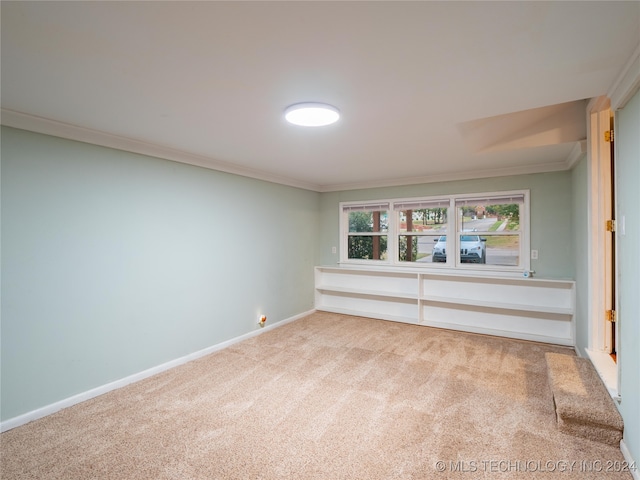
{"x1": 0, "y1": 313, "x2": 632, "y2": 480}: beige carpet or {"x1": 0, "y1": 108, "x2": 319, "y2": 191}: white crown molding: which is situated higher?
{"x1": 0, "y1": 108, "x2": 319, "y2": 191}: white crown molding

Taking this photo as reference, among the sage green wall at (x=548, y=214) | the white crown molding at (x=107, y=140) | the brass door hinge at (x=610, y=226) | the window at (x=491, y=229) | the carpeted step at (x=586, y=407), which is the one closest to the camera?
the carpeted step at (x=586, y=407)

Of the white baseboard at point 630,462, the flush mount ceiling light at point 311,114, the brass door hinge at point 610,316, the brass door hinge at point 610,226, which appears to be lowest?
the white baseboard at point 630,462

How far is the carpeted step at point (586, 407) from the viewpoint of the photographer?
79.0 inches

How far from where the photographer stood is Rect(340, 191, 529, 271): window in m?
4.43

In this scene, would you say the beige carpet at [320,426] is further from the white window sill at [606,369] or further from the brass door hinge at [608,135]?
the brass door hinge at [608,135]

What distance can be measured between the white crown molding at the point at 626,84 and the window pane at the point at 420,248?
3036mm

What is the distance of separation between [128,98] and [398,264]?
4243 mm

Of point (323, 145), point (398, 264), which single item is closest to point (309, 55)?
point (323, 145)

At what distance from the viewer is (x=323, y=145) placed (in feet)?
10.6

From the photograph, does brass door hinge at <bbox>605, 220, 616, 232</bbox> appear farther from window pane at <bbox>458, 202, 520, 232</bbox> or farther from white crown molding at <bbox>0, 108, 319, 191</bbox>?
white crown molding at <bbox>0, 108, 319, 191</bbox>

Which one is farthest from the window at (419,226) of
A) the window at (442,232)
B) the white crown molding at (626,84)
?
the white crown molding at (626,84)

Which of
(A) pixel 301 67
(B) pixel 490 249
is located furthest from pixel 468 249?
(A) pixel 301 67

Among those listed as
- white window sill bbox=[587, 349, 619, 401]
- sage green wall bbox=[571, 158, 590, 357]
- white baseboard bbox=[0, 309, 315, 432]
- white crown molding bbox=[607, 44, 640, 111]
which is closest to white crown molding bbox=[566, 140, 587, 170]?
sage green wall bbox=[571, 158, 590, 357]

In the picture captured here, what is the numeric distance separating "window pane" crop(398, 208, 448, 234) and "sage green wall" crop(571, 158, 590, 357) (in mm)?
1571
